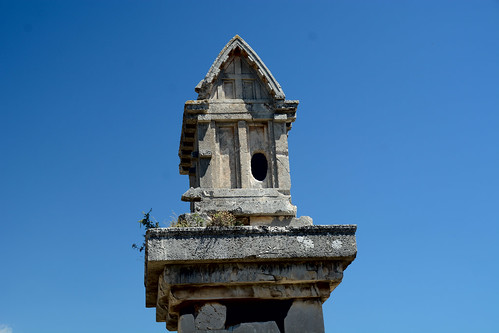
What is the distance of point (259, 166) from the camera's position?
10336 mm

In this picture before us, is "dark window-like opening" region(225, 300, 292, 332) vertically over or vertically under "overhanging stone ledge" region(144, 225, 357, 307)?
under

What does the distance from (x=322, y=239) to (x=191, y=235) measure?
1.74m

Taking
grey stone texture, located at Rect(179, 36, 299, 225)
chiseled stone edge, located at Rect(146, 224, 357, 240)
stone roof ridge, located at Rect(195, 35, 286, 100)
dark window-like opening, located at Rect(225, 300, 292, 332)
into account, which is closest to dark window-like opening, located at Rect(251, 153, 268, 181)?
grey stone texture, located at Rect(179, 36, 299, 225)

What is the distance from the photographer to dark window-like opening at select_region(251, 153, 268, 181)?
33.7 ft

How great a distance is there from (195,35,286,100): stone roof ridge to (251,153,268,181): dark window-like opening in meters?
1.02

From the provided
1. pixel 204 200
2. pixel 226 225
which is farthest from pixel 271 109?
pixel 226 225

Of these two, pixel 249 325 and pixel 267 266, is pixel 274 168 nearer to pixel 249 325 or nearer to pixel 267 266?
pixel 267 266

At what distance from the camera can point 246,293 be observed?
827cm

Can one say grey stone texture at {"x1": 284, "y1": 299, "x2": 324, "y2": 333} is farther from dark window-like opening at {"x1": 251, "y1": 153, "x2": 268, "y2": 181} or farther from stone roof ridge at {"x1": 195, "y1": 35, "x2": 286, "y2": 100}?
stone roof ridge at {"x1": 195, "y1": 35, "x2": 286, "y2": 100}

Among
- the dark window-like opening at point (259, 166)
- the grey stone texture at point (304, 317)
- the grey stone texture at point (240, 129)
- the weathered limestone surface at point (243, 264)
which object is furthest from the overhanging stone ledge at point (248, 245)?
the dark window-like opening at point (259, 166)

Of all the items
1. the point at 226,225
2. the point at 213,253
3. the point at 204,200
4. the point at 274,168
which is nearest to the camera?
the point at 213,253

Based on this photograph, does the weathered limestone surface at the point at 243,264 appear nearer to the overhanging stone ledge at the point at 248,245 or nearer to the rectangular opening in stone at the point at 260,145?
the overhanging stone ledge at the point at 248,245

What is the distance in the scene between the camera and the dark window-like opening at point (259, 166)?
10266mm

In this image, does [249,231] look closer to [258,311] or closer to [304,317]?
[258,311]
